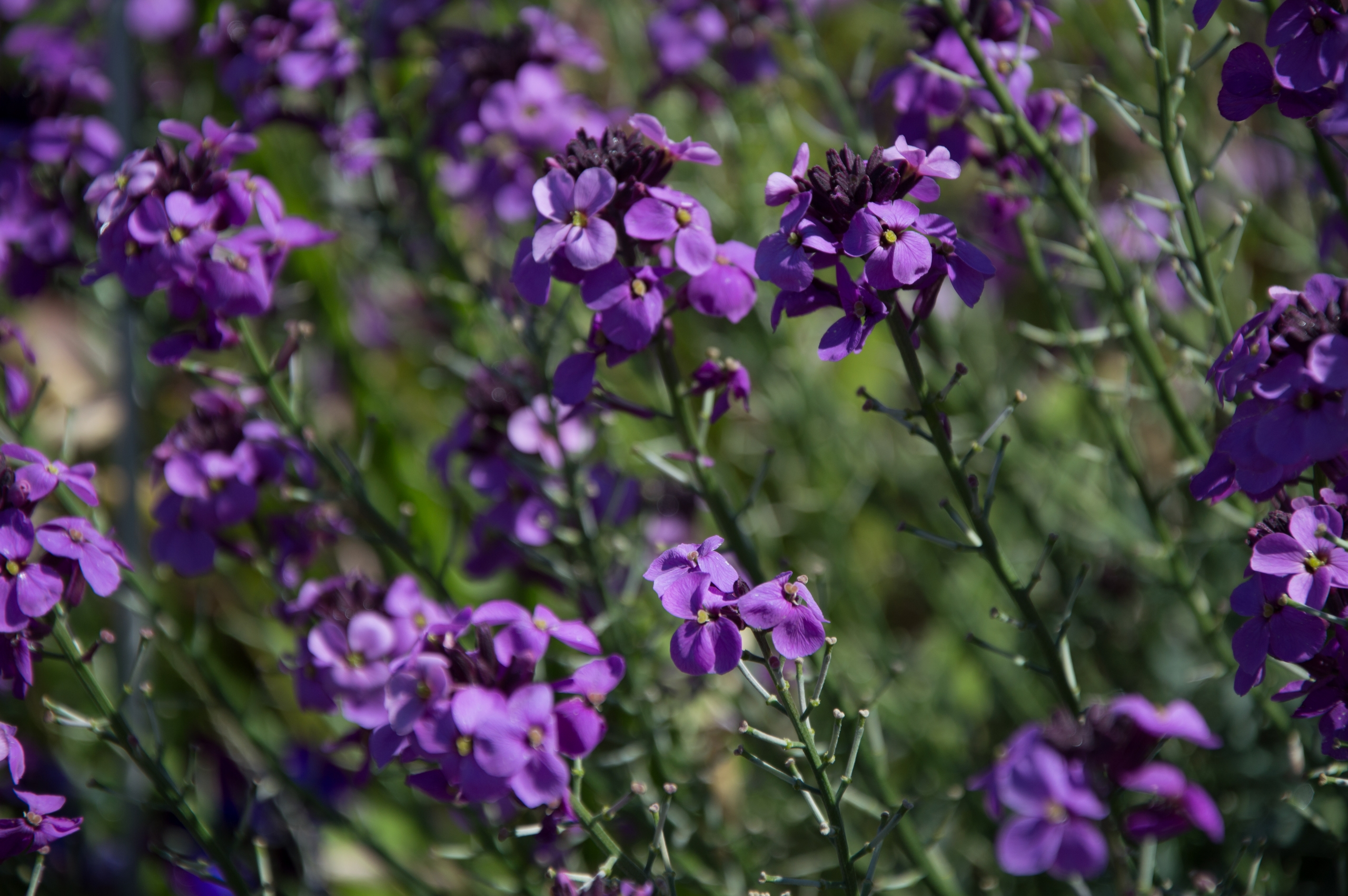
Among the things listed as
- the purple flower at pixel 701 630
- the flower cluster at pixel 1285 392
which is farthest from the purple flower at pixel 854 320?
the flower cluster at pixel 1285 392

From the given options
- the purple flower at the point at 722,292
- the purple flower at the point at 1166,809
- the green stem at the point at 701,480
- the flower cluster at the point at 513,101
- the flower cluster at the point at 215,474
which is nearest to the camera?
the purple flower at the point at 1166,809

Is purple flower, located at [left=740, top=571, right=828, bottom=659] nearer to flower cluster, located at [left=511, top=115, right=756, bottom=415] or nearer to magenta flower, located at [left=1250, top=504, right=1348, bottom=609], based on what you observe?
flower cluster, located at [left=511, top=115, right=756, bottom=415]

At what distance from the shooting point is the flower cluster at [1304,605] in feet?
4.42

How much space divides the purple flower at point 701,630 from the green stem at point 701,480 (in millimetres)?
388

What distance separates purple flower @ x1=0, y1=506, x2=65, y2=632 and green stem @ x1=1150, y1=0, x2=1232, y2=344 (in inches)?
81.1

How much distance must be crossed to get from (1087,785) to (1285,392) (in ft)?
2.00

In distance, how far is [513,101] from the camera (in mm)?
2416

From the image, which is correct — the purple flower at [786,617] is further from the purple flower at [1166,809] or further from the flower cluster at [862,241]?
the purple flower at [1166,809]

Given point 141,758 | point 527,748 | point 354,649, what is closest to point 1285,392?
point 527,748

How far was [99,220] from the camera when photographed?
1.79 metres

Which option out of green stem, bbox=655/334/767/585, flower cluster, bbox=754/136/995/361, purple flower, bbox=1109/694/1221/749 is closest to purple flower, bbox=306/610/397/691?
green stem, bbox=655/334/767/585

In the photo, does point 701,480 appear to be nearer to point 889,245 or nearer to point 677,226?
point 677,226

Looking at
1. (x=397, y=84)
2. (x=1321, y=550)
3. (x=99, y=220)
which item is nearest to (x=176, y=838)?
(x=99, y=220)

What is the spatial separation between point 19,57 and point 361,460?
103 inches
